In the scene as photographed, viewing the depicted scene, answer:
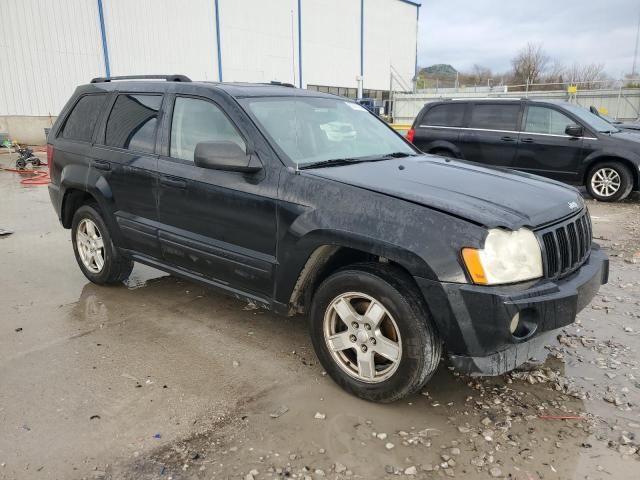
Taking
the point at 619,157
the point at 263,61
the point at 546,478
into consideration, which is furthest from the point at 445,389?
the point at 263,61

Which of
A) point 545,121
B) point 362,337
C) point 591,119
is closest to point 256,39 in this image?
point 545,121

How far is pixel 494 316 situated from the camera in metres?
2.46

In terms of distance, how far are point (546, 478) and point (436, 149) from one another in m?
8.46

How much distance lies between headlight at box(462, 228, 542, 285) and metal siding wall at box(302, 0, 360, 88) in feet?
96.5

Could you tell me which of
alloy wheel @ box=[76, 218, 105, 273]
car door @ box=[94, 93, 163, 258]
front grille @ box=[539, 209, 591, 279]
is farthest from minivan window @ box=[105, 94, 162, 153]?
front grille @ box=[539, 209, 591, 279]

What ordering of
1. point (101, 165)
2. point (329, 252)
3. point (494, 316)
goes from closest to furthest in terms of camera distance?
point (494, 316) → point (329, 252) → point (101, 165)

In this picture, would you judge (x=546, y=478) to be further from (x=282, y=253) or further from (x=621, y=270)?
(x=621, y=270)

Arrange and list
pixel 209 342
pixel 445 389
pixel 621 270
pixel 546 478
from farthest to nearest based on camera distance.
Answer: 1. pixel 621 270
2. pixel 209 342
3. pixel 445 389
4. pixel 546 478

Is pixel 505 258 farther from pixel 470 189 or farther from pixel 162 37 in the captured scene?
pixel 162 37

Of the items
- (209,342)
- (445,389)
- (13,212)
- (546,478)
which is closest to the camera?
(546,478)

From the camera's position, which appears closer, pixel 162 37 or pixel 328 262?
pixel 328 262

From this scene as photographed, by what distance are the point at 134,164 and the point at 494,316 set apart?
9.83 ft

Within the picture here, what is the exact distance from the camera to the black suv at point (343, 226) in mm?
2555

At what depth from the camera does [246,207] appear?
10.8ft
